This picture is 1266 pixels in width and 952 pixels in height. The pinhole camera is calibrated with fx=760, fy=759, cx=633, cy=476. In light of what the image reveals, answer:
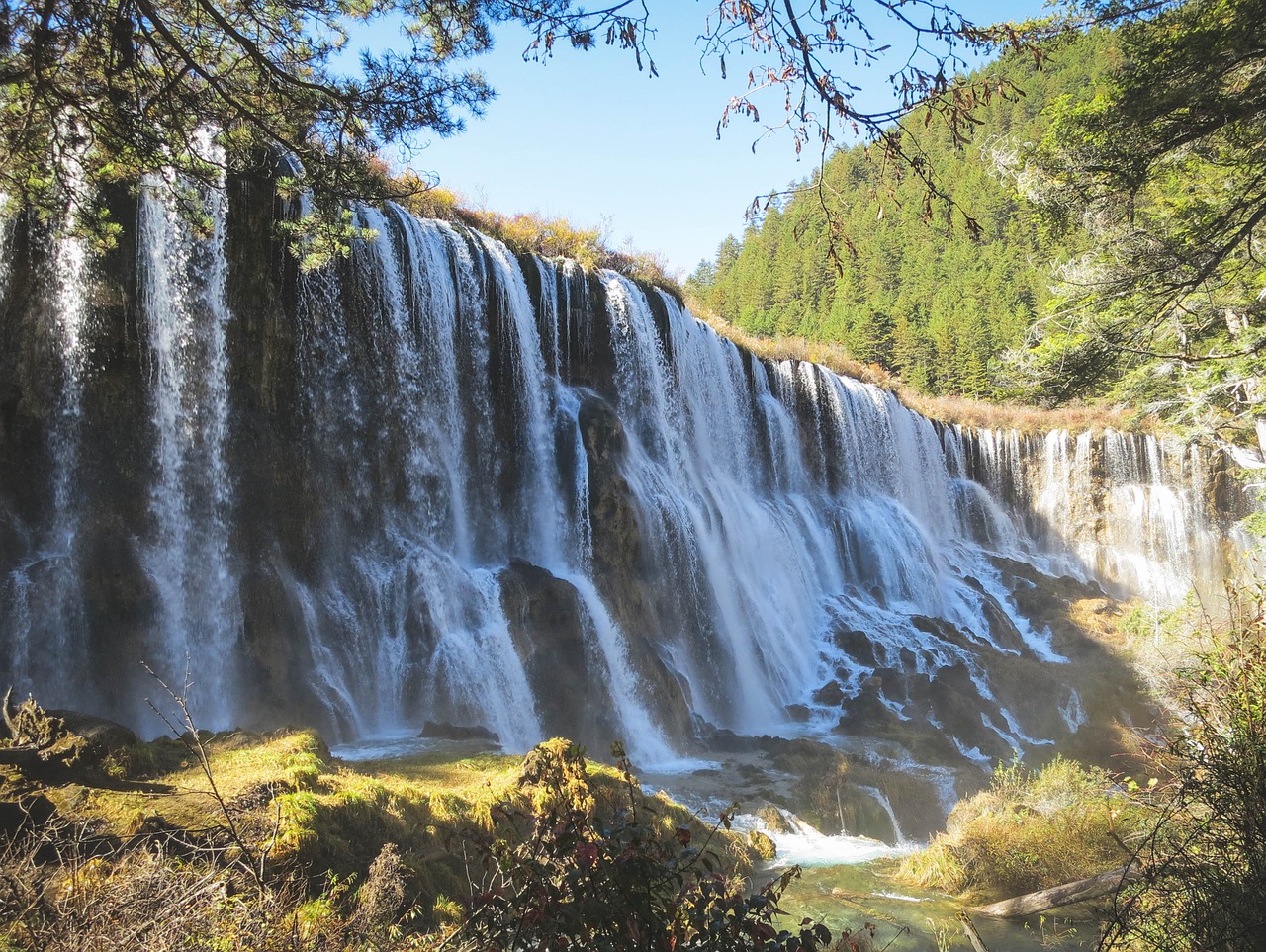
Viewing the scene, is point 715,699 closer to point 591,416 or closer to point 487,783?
point 591,416

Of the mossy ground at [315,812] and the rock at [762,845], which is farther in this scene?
the rock at [762,845]

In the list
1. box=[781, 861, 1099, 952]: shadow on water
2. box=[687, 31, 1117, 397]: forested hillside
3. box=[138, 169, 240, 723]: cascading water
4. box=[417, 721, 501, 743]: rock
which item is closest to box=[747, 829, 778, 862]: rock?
box=[781, 861, 1099, 952]: shadow on water

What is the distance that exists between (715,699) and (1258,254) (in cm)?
1179

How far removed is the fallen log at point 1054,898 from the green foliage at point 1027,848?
39 centimetres

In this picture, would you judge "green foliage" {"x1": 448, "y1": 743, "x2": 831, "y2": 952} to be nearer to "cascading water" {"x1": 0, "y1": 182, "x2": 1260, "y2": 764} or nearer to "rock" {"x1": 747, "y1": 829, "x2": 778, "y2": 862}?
"rock" {"x1": 747, "y1": 829, "x2": 778, "y2": 862}

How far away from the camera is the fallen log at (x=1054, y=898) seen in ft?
21.3

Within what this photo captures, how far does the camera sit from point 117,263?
1116 cm

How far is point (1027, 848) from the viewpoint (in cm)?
763

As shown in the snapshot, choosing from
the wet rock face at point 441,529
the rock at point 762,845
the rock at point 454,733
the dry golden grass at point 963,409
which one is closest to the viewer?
the rock at point 762,845

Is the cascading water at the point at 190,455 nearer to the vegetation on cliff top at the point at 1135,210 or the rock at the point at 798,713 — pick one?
the vegetation on cliff top at the point at 1135,210

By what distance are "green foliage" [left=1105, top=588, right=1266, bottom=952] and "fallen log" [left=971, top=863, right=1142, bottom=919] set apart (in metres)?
2.54

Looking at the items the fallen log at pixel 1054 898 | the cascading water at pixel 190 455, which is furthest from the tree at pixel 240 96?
the fallen log at pixel 1054 898

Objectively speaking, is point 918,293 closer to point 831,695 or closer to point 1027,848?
point 831,695

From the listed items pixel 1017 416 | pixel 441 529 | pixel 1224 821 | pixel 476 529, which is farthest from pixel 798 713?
pixel 1017 416
